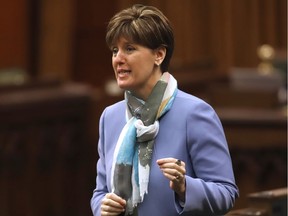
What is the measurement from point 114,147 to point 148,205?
0.16 meters

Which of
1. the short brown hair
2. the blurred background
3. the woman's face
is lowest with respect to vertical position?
the blurred background

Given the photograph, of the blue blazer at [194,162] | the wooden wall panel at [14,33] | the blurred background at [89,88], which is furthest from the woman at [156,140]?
the wooden wall panel at [14,33]

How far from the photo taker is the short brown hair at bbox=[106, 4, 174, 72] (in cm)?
195

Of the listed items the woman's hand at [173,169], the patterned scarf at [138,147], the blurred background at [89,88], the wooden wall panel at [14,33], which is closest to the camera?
the woman's hand at [173,169]

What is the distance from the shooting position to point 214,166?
1.94m

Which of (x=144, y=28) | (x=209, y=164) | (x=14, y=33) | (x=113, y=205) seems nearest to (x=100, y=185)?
(x=113, y=205)

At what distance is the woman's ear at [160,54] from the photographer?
1.98m

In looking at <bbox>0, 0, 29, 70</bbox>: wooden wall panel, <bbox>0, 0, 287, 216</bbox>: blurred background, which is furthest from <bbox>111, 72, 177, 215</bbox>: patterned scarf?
<bbox>0, 0, 29, 70</bbox>: wooden wall panel

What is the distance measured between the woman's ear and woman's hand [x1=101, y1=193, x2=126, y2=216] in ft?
0.98

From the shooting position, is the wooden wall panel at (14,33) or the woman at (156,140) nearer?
the woman at (156,140)

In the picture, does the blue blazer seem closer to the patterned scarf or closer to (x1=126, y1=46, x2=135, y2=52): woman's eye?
the patterned scarf

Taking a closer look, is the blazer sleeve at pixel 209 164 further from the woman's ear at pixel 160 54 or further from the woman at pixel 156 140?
the woman's ear at pixel 160 54

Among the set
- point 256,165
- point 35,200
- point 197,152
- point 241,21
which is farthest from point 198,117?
point 241,21

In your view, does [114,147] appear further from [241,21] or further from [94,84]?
[94,84]
